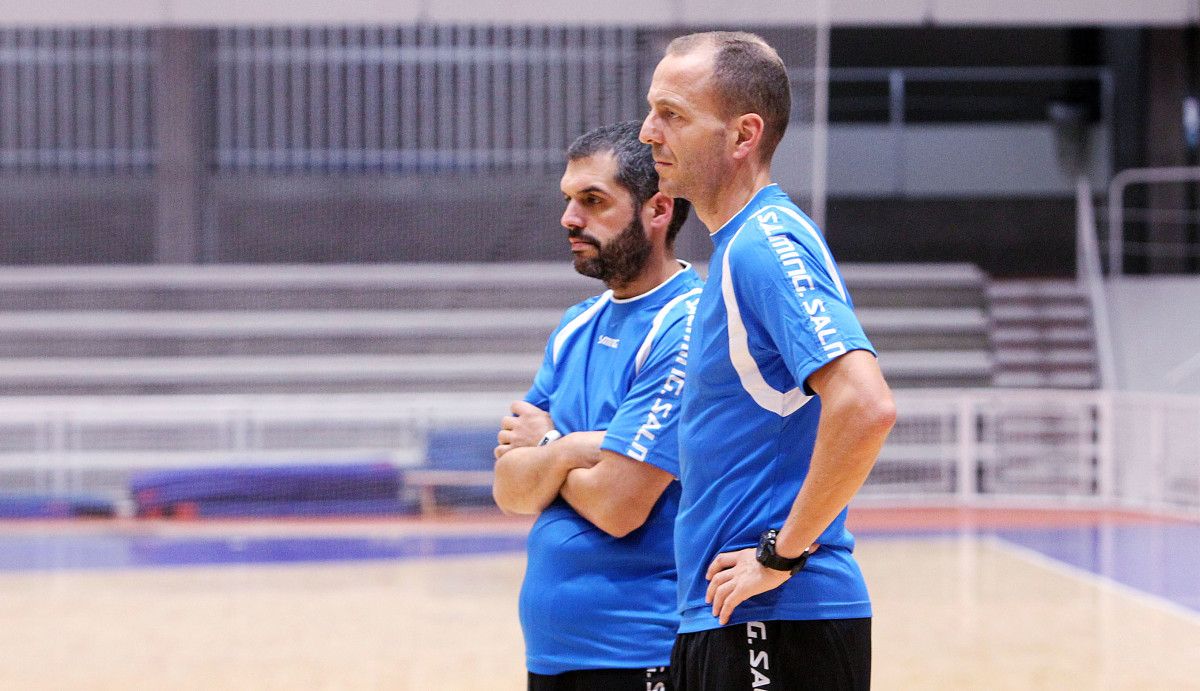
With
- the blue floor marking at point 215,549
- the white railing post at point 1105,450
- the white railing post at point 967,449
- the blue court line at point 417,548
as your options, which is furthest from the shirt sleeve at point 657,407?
the white railing post at point 1105,450

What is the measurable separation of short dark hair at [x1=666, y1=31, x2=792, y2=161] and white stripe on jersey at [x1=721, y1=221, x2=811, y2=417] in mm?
180

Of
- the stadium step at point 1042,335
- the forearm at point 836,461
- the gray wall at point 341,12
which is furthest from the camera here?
the stadium step at point 1042,335

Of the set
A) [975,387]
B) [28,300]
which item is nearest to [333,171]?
[28,300]

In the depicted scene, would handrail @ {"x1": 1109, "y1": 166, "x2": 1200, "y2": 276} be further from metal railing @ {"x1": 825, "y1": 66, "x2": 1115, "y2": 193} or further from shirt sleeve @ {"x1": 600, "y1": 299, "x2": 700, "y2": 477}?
shirt sleeve @ {"x1": 600, "y1": 299, "x2": 700, "y2": 477}

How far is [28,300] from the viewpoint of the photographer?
48.0ft

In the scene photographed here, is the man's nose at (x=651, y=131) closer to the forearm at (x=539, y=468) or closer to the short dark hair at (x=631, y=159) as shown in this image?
the short dark hair at (x=631, y=159)

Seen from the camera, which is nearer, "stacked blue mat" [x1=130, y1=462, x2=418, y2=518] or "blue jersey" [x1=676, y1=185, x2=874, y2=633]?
"blue jersey" [x1=676, y1=185, x2=874, y2=633]

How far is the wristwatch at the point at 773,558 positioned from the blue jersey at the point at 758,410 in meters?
0.05

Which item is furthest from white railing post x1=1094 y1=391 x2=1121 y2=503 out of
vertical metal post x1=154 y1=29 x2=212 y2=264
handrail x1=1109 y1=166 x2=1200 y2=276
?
vertical metal post x1=154 y1=29 x2=212 y2=264

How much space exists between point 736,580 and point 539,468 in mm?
742

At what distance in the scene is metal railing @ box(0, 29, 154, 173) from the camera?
15.2 meters

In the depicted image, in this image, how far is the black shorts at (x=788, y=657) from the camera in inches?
77.5

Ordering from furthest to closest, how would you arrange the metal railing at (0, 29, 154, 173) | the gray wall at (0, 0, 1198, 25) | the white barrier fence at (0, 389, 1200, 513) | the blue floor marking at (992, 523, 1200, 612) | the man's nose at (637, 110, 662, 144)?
1. the metal railing at (0, 29, 154, 173)
2. the gray wall at (0, 0, 1198, 25)
3. the white barrier fence at (0, 389, 1200, 513)
4. the blue floor marking at (992, 523, 1200, 612)
5. the man's nose at (637, 110, 662, 144)

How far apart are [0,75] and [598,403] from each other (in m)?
14.6
